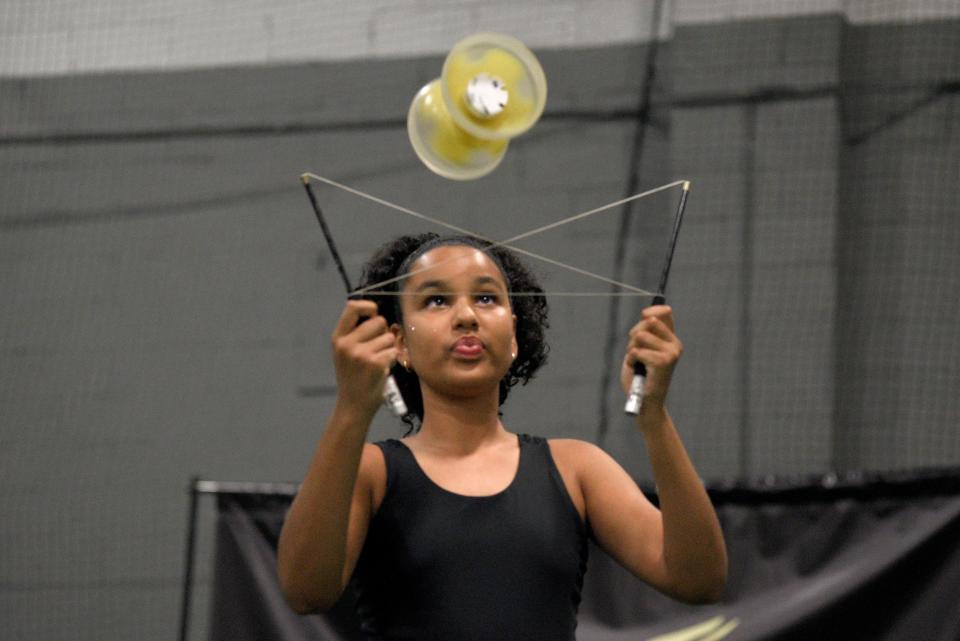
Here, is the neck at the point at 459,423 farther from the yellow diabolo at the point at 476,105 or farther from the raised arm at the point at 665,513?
the yellow diabolo at the point at 476,105

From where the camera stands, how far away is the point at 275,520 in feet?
8.40

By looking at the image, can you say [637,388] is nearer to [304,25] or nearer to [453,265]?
[453,265]

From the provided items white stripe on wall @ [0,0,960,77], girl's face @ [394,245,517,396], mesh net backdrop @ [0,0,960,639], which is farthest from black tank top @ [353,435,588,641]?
white stripe on wall @ [0,0,960,77]

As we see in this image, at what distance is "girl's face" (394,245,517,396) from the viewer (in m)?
1.76

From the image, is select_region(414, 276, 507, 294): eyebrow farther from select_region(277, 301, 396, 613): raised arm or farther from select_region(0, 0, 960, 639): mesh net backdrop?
select_region(0, 0, 960, 639): mesh net backdrop

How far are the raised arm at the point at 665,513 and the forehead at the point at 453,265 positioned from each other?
278 mm

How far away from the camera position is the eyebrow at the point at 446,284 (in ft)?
5.97

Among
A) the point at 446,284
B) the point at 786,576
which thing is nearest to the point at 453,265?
the point at 446,284

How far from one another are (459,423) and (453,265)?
0.68 ft

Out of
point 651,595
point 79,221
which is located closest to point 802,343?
point 651,595

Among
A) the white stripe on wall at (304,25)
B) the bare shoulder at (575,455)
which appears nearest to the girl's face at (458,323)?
the bare shoulder at (575,455)

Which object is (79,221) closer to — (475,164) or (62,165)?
(62,165)

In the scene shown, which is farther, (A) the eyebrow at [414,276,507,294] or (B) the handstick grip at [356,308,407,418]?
(A) the eyebrow at [414,276,507,294]

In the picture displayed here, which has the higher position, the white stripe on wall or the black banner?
the white stripe on wall
